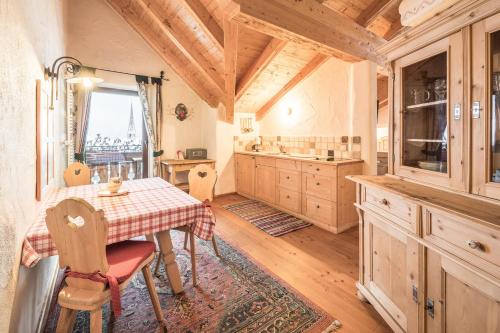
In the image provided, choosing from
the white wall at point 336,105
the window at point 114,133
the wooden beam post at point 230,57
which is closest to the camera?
the wooden beam post at point 230,57

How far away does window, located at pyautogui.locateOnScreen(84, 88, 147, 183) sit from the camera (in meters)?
4.28

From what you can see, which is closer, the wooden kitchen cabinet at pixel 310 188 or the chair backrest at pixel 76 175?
the chair backrest at pixel 76 175

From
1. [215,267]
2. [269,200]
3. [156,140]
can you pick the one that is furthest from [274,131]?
[215,267]

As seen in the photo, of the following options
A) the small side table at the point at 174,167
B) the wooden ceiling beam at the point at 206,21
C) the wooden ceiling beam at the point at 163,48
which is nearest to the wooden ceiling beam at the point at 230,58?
the wooden ceiling beam at the point at 206,21

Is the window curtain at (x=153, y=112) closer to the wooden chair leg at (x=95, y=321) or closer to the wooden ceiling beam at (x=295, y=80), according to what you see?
the wooden ceiling beam at (x=295, y=80)

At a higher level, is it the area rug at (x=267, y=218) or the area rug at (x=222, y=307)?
the area rug at (x=267, y=218)

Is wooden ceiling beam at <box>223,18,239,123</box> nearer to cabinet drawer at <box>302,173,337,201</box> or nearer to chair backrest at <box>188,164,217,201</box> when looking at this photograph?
chair backrest at <box>188,164,217,201</box>

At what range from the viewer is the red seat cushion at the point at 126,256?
137 cm

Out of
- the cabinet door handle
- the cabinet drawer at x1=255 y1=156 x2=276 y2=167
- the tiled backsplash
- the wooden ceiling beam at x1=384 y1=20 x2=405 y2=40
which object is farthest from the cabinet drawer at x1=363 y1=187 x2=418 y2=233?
the wooden ceiling beam at x1=384 y1=20 x2=405 y2=40

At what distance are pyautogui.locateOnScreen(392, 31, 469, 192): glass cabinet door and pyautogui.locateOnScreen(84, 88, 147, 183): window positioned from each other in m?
4.19

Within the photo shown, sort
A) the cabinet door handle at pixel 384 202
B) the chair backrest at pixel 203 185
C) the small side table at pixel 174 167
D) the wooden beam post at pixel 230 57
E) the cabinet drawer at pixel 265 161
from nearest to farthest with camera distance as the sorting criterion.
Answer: the cabinet door handle at pixel 384 202 → the chair backrest at pixel 203 185 → the wooden beam post at pixel 230 57 → the cabinet drawer at pixel 265 161 → the small side table at pixel 174 167

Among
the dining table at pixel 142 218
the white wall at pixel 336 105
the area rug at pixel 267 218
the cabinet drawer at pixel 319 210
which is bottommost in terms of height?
the area rug at pixel 267 218

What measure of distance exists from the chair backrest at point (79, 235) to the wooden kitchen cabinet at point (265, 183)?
10.1 feet

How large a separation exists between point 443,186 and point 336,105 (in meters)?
2.55
